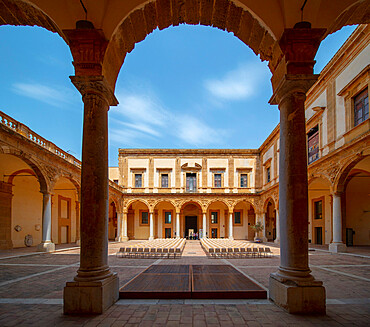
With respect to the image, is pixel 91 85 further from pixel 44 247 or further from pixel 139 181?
pixel 139 181

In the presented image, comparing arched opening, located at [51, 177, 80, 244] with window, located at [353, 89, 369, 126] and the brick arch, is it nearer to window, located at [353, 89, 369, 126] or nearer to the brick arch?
the brick arch

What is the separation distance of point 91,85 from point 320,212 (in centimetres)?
2113

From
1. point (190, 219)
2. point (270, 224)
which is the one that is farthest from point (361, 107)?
point (190, 219)

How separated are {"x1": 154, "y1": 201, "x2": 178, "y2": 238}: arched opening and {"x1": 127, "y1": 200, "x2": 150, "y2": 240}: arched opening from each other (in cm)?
110

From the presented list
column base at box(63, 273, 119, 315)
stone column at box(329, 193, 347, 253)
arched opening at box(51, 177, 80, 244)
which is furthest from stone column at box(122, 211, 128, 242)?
column base at box(63, 273, 119, 315)

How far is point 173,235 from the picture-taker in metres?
30.9

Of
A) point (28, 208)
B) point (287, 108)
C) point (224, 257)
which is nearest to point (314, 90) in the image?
point (224, 257)

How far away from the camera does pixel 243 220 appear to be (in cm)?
3130

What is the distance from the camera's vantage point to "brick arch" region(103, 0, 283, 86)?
16.5ft

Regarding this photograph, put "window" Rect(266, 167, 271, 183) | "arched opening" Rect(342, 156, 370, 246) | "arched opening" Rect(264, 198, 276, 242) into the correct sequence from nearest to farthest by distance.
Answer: "arched opening" Rect(342, 156, 370, 246) → "window" Rect(266, 167, 271, 183) → "arched opening" Rect(264, 198, 276, 242)

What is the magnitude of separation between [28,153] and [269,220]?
24.5m

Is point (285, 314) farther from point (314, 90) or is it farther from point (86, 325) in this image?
point (314, 90)

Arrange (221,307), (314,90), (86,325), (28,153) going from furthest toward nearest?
(314,90), (28,153), (221,307), (86,325)

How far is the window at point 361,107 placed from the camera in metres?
12.8
